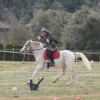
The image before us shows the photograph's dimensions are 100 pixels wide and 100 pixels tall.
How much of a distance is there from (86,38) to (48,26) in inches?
787

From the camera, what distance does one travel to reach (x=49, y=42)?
19625mm

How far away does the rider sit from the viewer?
63.0 ft

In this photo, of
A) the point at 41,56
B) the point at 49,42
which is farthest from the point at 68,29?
the point at 49,42

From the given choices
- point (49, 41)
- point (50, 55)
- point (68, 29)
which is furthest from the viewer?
point (68, 29)

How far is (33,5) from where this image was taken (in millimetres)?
163500

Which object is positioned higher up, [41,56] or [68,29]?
[68,29]

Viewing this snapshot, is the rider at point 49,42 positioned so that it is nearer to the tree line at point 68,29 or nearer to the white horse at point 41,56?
the white horse at point 41,56

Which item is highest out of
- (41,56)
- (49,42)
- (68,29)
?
(68,29)

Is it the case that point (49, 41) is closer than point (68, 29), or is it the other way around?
point (49, 41)

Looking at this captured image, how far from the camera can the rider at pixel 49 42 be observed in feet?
63.0

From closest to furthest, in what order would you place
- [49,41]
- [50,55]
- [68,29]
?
1. [49,41]
2. [50,55]
3. [68,29]

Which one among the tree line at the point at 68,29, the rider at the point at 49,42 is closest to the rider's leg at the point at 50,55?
the rider at the point at 49,42

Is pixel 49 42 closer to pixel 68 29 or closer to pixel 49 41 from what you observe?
pixel 49 41

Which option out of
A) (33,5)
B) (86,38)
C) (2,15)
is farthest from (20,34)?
(33,5)
